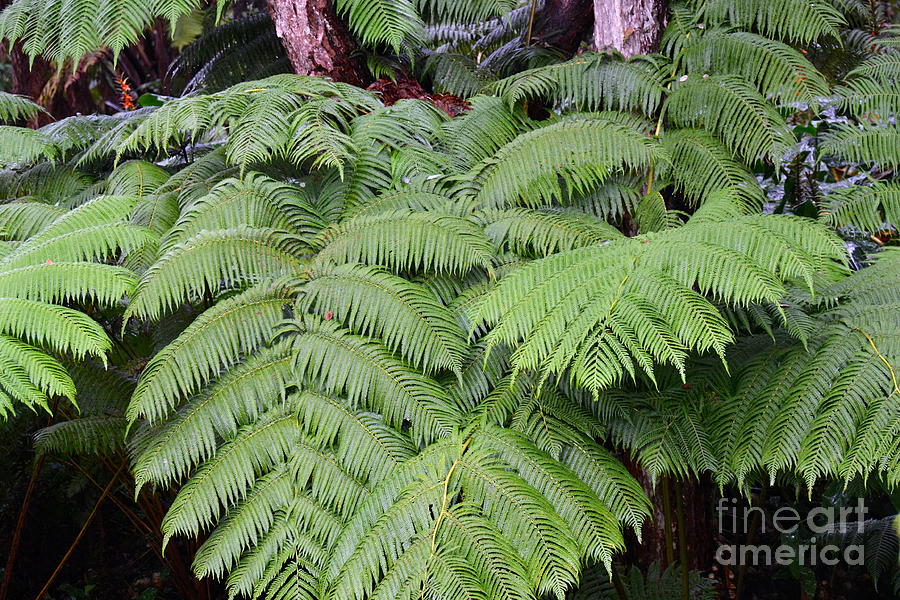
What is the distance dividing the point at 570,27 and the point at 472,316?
57.3 inches

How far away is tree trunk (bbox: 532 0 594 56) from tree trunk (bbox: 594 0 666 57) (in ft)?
1.02

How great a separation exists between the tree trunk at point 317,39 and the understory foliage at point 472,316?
0.34 metres

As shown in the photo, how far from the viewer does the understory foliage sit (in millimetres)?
1337

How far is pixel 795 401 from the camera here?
56.2 inches

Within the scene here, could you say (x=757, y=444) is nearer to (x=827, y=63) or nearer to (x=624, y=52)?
(x=624, y=52)

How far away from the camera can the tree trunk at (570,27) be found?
2.52m

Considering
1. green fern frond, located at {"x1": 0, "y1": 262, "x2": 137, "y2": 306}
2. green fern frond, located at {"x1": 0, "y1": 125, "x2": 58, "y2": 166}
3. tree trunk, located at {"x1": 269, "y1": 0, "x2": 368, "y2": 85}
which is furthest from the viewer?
tree trunk, located at {"x1": 269, "y1": 0, "x2": 368, "y2": 85}

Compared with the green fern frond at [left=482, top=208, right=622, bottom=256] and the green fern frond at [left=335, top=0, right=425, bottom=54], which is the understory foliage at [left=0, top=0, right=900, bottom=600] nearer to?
the green fern frond at [left=482, top=208, right=622, bottom=256]

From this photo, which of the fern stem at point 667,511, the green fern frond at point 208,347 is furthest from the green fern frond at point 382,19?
the fern stem at point 667,511

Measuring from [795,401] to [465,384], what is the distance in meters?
0.65

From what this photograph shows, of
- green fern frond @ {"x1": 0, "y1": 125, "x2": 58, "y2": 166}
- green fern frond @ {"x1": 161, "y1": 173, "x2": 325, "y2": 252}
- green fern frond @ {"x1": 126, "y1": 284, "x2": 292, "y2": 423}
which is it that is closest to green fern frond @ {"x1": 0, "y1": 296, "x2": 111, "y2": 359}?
green fern frond @ {"x1": 126, "y1": 284, "x2": 292, "y2": 423}

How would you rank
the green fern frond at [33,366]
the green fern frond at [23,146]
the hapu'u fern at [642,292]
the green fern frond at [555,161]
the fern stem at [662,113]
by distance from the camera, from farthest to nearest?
the green fern frond at [23,146] → the fern stem at [662,113] → the green fern frond at [555,161] → the green fern frond at [33,366] → the hapu'u fern at [642,292]

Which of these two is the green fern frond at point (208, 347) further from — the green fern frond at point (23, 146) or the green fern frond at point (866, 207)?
the green fern frond at point (866, 207)

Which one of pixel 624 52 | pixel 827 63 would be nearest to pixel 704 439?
pixel 624 52
